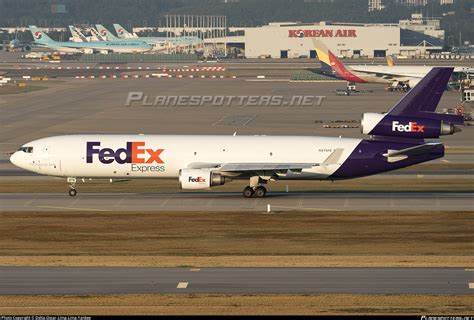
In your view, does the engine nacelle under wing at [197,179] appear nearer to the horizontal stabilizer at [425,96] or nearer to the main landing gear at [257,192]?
the main landing gear at [257,192]

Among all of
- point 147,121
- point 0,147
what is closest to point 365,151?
point 0,147

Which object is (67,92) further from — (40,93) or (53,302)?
(53,302)

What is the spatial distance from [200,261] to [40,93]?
14351cm

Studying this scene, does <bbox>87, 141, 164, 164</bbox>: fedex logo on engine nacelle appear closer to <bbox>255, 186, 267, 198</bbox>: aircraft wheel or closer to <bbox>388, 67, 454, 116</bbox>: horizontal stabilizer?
<bbox>255, 186, 267, 198</bbox>: aircraft wheel

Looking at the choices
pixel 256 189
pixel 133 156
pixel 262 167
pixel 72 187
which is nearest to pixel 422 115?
pixel 262 167

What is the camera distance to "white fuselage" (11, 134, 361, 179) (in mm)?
73938

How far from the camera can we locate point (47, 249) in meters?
57.2

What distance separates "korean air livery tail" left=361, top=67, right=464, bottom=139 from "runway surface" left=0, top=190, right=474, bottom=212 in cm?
458

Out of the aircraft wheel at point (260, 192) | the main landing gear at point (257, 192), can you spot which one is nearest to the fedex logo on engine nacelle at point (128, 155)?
the main landing gear at point (257, 192)

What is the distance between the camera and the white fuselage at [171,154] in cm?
7394

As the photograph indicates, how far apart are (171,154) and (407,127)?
52.3 feet

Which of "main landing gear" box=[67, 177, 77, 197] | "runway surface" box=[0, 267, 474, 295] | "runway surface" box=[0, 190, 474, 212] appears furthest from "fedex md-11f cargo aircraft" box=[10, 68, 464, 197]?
"runway surface" box=[0, 267, 474, 295]

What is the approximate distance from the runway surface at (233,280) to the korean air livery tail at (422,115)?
24.4 m

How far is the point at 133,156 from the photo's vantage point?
73.8m
